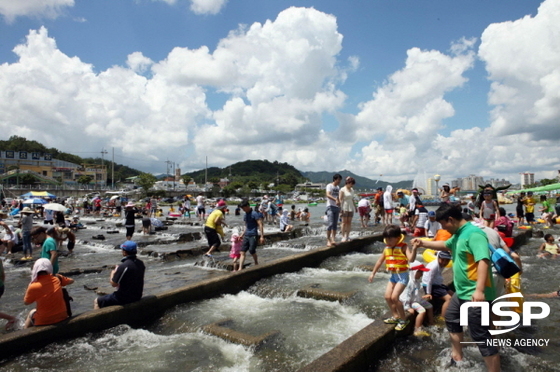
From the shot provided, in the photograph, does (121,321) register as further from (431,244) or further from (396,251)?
(431,244)

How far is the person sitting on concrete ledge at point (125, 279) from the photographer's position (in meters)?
6.04

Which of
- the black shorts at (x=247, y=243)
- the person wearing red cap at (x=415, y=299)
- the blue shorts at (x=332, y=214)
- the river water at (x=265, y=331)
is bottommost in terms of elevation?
the river water at (x=265, y=331)

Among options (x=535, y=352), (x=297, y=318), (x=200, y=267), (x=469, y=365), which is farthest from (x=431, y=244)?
(x=200, y=267)

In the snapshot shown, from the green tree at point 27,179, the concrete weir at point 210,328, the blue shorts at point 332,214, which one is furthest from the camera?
the green tree at point 27,179

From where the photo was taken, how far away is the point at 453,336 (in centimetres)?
399

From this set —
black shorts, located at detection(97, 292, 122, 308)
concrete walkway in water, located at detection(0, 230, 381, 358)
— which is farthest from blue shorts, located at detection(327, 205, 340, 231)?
black shorts, located at detection(97, 292, 122, 308)

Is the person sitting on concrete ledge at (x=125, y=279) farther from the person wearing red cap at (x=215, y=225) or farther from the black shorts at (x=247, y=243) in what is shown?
the person wearing red cap at (x=215, y=225)

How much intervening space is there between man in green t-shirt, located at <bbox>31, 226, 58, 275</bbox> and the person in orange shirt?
5.35ft

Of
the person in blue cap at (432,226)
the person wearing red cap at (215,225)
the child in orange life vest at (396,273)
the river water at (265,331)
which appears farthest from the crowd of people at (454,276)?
the person wearing red cap at (215,225)

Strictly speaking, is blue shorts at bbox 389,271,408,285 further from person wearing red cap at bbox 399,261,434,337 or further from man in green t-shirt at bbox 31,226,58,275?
man in green t-shirt at bbox 31,226,58,275

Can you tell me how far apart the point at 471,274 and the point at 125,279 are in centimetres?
536

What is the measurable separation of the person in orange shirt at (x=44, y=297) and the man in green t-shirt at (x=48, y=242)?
1632 millimetres

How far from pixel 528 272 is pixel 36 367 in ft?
35.6

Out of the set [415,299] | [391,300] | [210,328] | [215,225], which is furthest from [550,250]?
[210,328]
